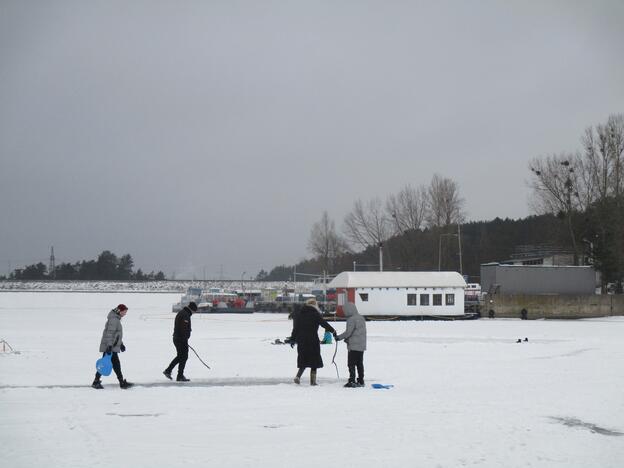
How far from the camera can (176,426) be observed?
34.7ft

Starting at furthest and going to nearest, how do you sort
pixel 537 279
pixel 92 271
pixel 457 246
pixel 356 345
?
pixel 92 271
pixel 457 246
pixel 537 279
pixel 356 345

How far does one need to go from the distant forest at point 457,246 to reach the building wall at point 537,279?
7976 millimetres

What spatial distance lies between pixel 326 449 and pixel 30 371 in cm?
1027

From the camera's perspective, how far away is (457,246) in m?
87.4

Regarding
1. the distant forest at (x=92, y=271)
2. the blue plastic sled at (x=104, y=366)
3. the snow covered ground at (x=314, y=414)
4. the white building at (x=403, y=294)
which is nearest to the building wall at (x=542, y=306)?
the white building at (x=403, y=294)

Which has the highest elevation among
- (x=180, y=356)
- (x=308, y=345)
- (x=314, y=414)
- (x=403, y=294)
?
(x=403, y=294)

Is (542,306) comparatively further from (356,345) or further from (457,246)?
(356,345)

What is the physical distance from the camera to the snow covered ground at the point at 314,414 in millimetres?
8914

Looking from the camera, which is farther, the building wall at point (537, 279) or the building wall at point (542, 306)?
the building wall at point (537, 279)

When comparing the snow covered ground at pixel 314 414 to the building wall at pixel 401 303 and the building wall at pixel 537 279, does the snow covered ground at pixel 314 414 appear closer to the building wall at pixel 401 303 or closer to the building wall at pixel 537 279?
the building wall at pixel 401 303

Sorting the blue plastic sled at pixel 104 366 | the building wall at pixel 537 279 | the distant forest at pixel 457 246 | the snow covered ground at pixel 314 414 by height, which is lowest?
the snow covered ground at pixel 314 414

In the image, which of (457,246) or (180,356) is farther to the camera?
(457,246)

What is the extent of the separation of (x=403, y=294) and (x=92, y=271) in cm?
14707

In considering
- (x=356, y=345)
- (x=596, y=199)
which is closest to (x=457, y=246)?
(x=596, y=199)
